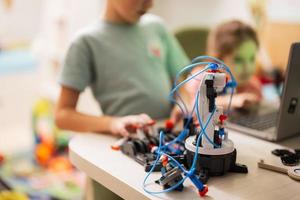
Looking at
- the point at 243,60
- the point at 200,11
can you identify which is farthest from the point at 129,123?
the point at 200,11

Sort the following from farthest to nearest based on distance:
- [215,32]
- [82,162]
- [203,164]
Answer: [215,32], [82,162], [203,164]

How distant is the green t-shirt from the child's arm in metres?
0.04

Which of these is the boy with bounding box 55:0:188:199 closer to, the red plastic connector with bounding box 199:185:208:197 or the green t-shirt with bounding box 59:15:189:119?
the green t-shirt with bounding box 59:15:189:119

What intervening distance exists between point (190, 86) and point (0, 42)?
211cm

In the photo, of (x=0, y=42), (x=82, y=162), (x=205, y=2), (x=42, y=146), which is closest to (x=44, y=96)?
(x=42, y=146)

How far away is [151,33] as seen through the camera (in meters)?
1.29

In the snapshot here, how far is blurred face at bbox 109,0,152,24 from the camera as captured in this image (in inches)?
42.7

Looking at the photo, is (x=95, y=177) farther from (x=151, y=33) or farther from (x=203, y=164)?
(x=151, y=33)

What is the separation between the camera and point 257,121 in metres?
1.12

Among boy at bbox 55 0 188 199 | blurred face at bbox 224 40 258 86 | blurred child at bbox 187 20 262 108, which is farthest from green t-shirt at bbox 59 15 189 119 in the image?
blurred face at bbox 224 40 258 86

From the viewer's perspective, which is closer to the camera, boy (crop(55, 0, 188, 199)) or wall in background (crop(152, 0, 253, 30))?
boy (crop(55, 0, 188, 199))

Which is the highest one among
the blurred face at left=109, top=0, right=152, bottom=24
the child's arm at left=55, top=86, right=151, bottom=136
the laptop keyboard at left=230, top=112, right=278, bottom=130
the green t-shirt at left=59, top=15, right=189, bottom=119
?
the blurred face at left=109, top=0, right=152, bottom=24

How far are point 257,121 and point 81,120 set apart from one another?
504mm

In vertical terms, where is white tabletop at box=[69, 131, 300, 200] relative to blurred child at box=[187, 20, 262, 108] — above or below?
below
